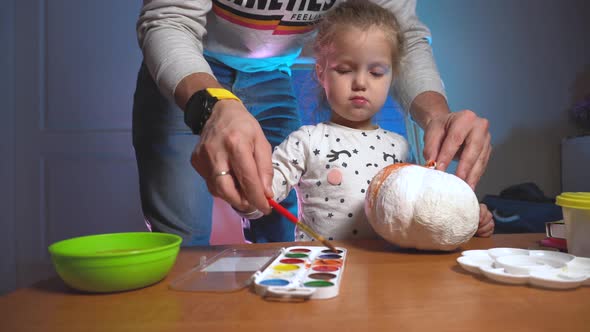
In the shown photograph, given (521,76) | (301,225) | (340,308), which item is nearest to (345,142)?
(301,225)

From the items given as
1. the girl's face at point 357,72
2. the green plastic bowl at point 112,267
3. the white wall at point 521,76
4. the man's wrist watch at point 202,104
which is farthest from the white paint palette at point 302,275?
the white wall at point 521,76

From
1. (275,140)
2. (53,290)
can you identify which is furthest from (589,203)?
(275,140)

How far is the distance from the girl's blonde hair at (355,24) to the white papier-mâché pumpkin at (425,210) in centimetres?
46

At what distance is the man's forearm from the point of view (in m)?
1.09

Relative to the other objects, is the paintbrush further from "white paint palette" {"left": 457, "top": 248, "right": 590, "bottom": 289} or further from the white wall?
the white wall

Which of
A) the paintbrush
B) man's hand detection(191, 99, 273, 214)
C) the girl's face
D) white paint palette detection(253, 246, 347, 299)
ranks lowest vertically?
white paint palette detection(253, 246, 347, 299)

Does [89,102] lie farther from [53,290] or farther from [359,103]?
[53,290]

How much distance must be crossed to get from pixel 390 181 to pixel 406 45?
63 centimetres

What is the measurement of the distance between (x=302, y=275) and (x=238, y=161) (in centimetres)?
21

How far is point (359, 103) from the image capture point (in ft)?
3.49

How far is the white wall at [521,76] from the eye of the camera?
2961 millimetres

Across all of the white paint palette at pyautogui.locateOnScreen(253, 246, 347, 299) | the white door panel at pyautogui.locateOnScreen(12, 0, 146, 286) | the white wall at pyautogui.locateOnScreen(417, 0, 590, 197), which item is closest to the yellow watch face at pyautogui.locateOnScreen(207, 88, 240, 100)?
the white paint palette at pyautogui.locateOnScreen(253, 246, 347, 299)

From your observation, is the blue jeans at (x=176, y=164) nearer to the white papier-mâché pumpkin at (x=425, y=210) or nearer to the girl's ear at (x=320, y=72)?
the girl's ear at (x=320, y=72)

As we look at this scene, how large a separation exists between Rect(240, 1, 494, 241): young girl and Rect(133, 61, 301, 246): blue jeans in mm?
243
